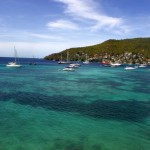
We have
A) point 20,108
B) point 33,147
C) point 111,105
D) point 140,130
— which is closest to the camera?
point 33,147

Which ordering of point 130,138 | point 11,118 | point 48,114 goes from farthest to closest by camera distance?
point 48,114 < point 11,118 < point 130,138

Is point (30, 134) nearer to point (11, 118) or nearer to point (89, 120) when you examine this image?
point (11, 118)

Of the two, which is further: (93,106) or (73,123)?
(93,106)

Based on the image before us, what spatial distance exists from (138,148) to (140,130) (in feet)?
23.6

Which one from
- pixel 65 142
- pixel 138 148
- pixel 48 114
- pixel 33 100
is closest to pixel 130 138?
pixel 138 148

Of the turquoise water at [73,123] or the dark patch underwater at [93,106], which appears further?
the dark patch underwater at [93,106]

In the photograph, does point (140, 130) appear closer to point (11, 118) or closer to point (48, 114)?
point (48, 114)

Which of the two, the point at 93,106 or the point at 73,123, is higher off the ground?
the point at 73,123

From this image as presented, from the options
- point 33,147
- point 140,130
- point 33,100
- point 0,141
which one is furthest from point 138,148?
point 33,100

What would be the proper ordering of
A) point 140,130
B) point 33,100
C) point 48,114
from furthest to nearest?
1. point 33,100
2. point 48,114
3. point 140,130

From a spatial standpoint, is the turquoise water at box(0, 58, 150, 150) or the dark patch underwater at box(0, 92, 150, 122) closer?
the turquoise water at box(0, 58, 150, 150)

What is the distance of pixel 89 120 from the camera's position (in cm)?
4150

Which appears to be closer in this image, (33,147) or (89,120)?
(33,147)

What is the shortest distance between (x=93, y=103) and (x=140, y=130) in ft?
61.6
